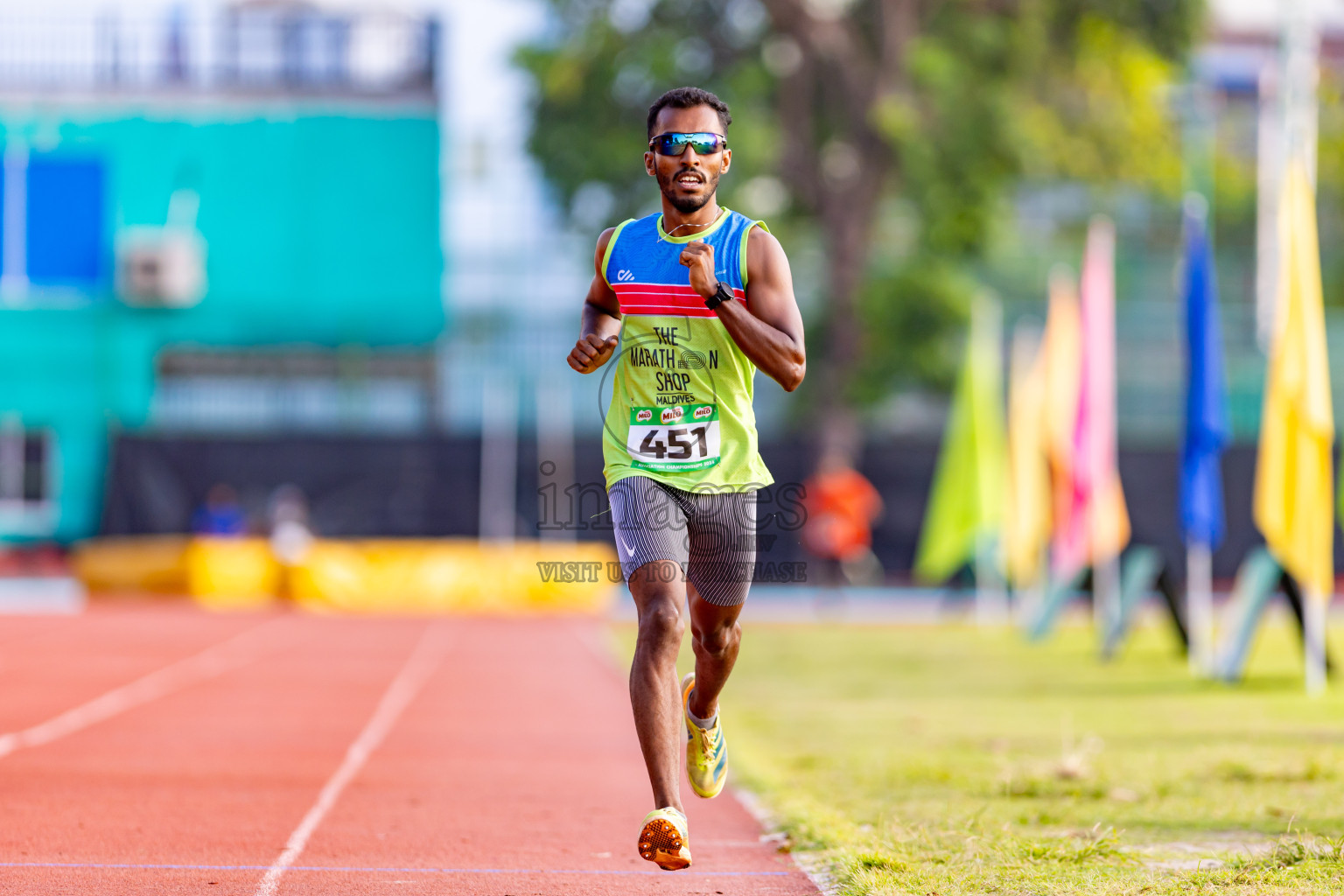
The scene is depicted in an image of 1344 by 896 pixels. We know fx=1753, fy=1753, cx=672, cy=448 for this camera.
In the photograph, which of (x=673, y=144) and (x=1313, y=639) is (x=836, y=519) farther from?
(x=673, y=144)

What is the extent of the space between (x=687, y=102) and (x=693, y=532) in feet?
4.07

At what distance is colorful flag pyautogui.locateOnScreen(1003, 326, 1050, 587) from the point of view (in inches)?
840

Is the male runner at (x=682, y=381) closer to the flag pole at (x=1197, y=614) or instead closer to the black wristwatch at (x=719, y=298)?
the black wristwatch at (x=719, y=298)

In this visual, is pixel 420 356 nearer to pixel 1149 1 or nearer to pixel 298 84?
pixel 298 84

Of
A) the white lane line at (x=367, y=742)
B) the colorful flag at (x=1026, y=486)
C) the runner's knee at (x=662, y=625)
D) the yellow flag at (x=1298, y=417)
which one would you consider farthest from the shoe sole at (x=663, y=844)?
the colorful flag at (x=1026, y=486)

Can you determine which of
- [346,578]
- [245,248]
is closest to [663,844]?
[346,578]

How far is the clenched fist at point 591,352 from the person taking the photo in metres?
5.02

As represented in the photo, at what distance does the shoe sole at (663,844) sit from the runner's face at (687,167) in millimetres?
1720

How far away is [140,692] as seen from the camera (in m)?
11.9

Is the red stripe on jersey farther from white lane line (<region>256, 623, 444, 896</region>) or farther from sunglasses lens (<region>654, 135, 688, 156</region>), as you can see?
white lane line (<region>256, 623, 444, 896</region>)

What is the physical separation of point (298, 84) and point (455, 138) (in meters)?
4.05

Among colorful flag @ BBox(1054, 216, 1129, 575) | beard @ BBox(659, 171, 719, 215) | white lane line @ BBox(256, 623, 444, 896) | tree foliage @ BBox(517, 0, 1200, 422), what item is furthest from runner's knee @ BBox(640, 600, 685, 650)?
tree foliage @ BBox(517, 0, 1200, 422)

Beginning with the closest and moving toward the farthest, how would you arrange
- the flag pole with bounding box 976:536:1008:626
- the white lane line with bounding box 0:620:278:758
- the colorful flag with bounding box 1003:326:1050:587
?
the white lane line with bounding box 0:620:278:758
the colorful flag with bounding box 1003:326:1050:587
the flag pole with bounding box 976:536:1008:626

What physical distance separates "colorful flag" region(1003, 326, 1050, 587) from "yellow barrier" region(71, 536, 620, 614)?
5655 mm
